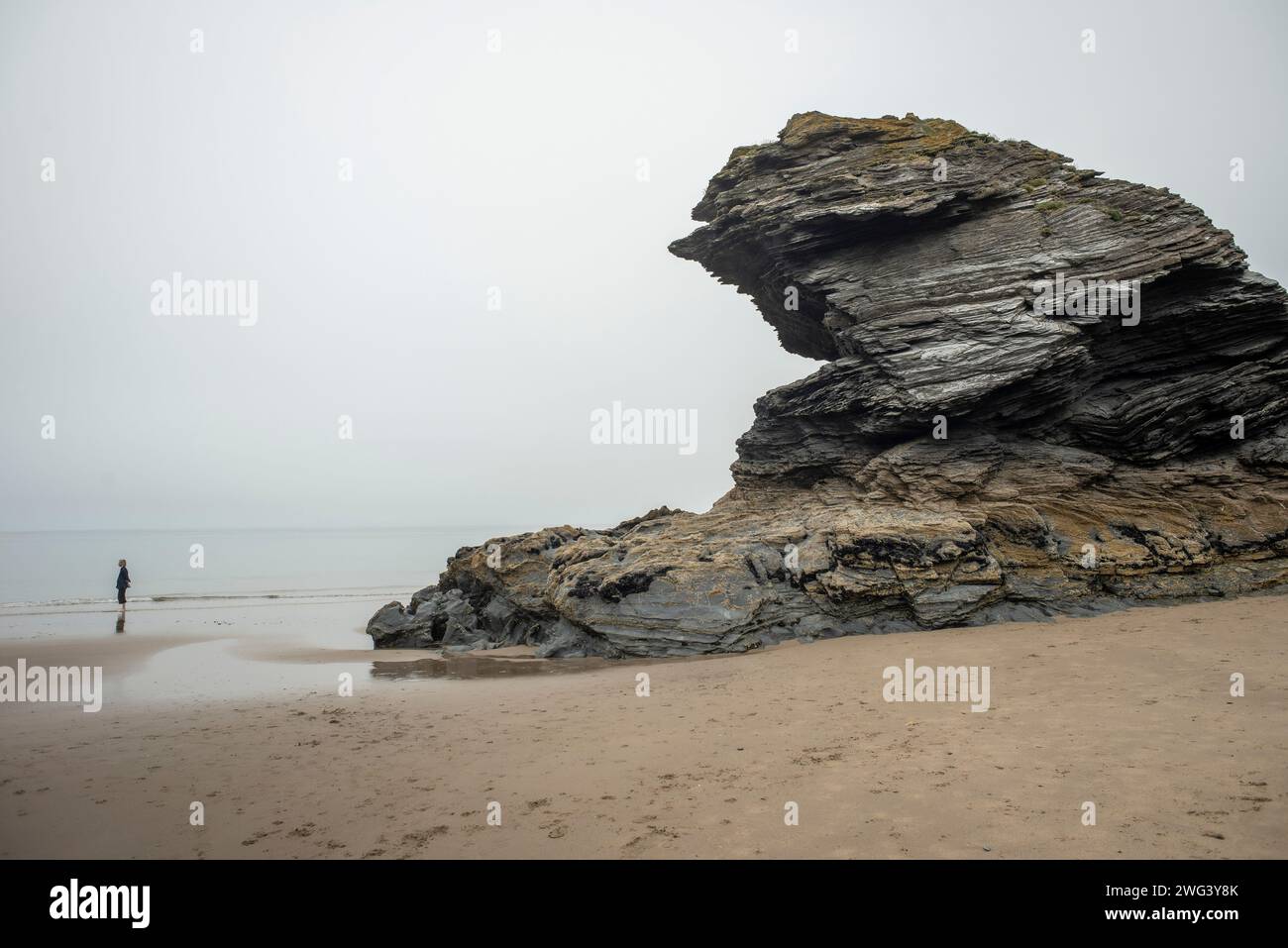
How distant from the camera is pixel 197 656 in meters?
20.5

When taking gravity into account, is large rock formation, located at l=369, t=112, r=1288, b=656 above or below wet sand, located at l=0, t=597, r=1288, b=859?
above

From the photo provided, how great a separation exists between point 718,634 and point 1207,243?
56.7ft

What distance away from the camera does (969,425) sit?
19.9 metres

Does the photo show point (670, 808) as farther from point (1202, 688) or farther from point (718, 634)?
point (718, 634)

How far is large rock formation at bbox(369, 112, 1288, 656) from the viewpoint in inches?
679

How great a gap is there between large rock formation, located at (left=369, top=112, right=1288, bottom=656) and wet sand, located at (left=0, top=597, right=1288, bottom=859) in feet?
7.17

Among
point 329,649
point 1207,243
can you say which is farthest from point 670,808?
point 1207,243

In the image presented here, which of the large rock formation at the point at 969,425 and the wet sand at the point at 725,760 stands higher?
the large rock formation at the point at 969,425

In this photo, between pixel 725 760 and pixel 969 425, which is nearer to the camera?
pixel 725 760

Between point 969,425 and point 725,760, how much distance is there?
15008 millimetres

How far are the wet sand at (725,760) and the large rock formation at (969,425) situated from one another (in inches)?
86.0

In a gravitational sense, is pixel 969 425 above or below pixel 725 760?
above

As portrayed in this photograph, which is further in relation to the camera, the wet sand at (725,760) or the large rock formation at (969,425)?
the large rock formation at (969,425)

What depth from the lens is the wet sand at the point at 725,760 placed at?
6.29 metres
